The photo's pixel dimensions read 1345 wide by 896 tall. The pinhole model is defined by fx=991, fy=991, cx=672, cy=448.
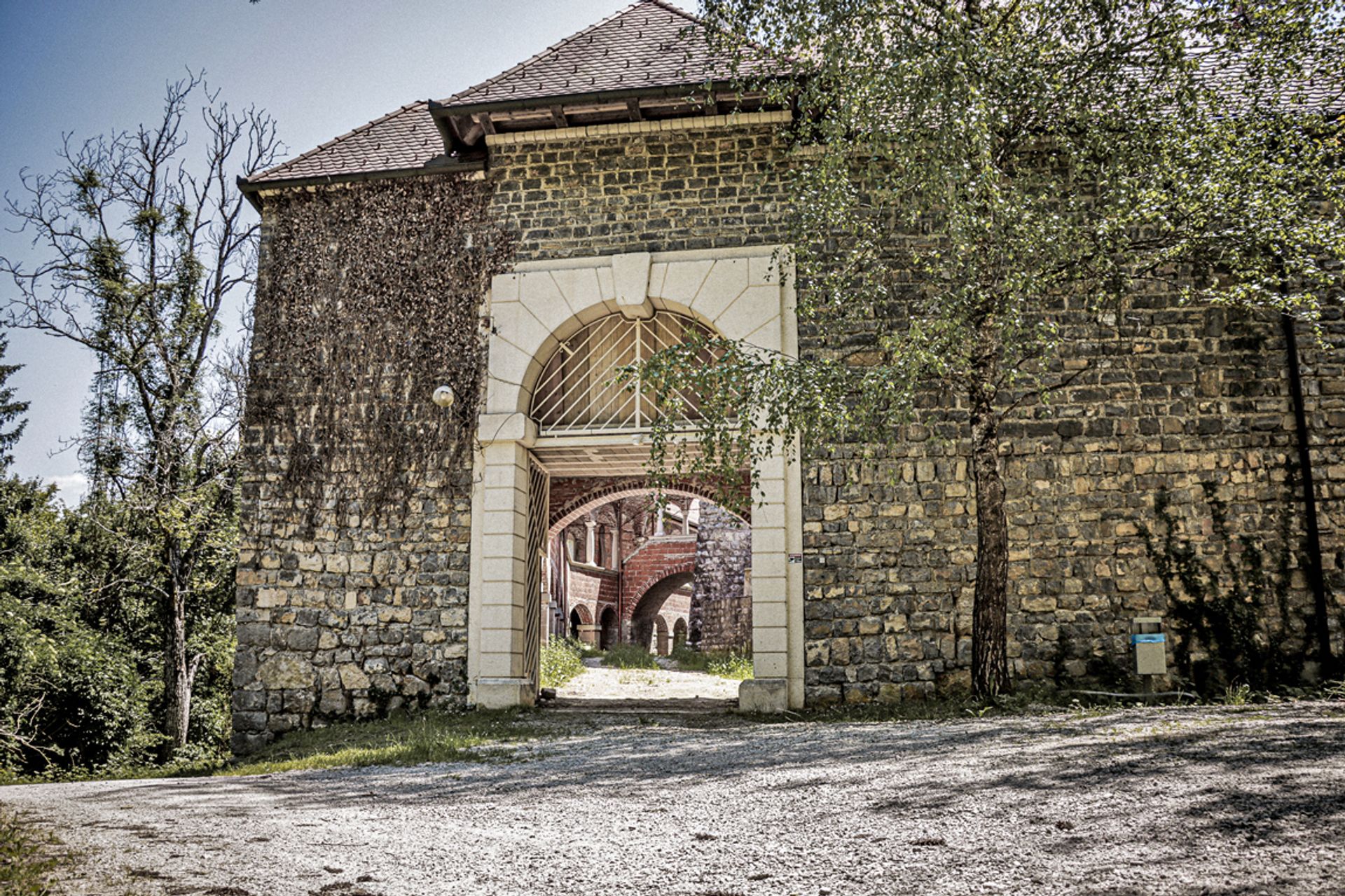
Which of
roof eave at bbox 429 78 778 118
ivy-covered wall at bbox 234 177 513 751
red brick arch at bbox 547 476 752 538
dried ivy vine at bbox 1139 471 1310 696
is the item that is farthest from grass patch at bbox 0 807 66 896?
red brick arch at bbox 547 476 752 538

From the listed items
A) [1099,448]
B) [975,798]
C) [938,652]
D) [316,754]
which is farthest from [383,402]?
[975,798]

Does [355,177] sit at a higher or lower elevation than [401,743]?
higher

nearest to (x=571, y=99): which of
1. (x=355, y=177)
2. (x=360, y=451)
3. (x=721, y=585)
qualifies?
A: (x=355, y=177)

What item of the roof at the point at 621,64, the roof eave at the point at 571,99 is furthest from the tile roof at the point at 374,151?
the roof at the point at 621,64

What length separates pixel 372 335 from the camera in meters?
9.87

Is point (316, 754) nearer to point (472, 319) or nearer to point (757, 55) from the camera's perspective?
point (472, 319)

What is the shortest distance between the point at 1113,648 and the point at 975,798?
5.56 metres

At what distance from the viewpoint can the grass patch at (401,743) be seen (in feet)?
21.3

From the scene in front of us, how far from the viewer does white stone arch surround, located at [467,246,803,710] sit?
881 cm

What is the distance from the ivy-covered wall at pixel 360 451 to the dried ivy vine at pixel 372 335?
16 millimetres

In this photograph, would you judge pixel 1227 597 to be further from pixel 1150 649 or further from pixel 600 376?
pixel 600 376

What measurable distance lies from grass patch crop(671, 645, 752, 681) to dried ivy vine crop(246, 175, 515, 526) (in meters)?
7.77

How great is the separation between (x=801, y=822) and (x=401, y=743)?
439 cm

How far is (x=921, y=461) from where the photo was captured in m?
8.98
